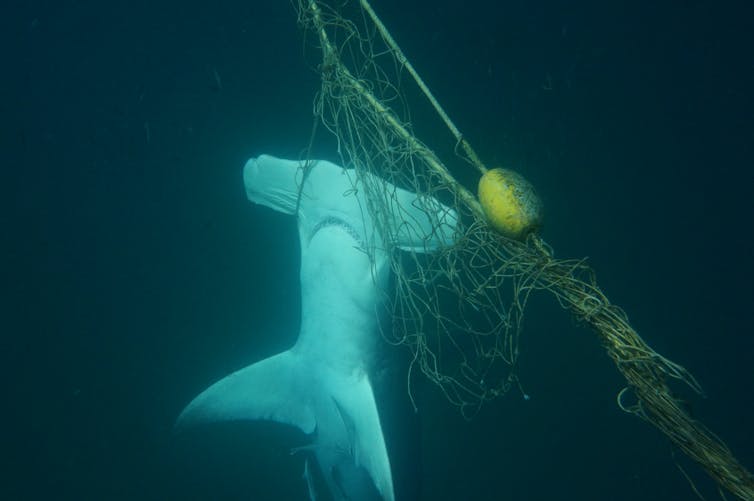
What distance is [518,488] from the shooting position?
38.8 feet

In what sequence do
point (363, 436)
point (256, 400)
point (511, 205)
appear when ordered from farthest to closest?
point (256, 400) < point (363, 436) < point (511, 205)

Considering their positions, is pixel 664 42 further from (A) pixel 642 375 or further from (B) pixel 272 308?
(A) pixel 642 375

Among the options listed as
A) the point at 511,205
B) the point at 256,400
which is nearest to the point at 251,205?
the point at 256,400

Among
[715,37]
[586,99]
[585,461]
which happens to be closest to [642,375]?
[586,99]

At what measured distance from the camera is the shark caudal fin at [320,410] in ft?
15.4

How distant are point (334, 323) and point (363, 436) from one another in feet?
3.83

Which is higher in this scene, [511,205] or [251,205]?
[251,205]

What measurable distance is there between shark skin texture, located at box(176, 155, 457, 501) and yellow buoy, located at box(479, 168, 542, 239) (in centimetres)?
177

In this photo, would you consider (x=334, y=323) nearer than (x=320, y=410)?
Yes

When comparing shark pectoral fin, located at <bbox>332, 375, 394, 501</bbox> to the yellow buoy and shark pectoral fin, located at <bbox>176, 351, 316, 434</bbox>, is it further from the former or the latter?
the yellow buoy

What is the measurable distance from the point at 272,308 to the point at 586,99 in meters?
8.09

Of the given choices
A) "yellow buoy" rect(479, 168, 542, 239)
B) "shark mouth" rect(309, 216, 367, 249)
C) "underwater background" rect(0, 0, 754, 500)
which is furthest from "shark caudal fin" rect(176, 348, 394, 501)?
"yellow buoy" rect(479, 168, 542, 239)

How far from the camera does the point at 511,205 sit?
6.80 ft

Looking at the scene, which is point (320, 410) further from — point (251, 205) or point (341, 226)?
point (251, 205)
